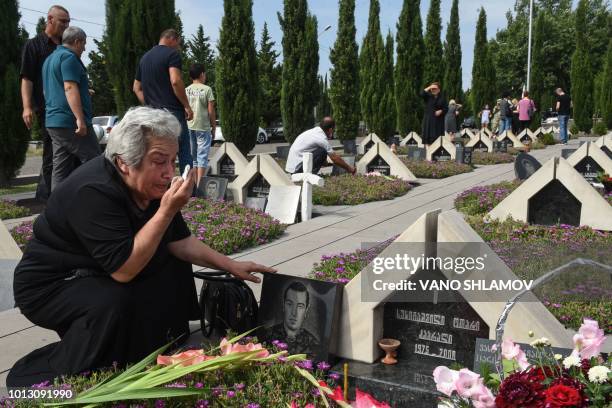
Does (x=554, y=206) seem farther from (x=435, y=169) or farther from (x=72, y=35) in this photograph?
(x=435, y=169)

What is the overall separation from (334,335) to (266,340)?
0.38 meters

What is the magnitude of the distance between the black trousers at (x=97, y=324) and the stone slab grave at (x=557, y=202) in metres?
4.19

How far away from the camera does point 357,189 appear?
9.59 meters

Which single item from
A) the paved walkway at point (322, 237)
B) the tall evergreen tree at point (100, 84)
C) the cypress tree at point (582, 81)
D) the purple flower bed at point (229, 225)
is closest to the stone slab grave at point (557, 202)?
the paved walkway at point (322, 237)

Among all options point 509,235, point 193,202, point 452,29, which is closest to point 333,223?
point 193,202

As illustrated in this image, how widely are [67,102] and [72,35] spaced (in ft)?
2.16

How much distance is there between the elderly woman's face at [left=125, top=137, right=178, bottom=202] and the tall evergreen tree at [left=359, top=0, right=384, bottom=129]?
20.9m

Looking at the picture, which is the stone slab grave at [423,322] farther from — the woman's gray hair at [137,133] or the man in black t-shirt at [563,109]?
the man in black t-shirt at [563,109]

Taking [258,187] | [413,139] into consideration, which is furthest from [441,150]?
[258,187]

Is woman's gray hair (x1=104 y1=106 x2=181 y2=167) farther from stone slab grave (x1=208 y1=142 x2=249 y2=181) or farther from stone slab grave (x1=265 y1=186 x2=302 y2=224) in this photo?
stone slab grave (x1=208 y1=142 x2=249 y2=181)

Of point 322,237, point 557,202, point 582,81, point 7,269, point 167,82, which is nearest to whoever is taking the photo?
point 7,269

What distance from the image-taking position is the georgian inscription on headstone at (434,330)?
279cm

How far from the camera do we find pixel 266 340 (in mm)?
3129

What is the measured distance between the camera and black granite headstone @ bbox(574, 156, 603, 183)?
27.7 ft
